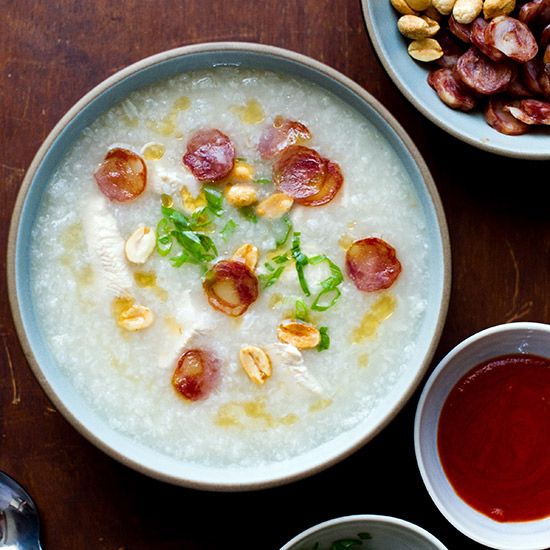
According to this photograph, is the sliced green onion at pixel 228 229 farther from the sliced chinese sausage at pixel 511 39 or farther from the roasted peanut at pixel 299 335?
the sliced chinese sausage at pixel 511 39

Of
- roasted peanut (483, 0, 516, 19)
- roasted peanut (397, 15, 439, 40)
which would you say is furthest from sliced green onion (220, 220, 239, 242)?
roasted peanut (483, 0, 516, 19)

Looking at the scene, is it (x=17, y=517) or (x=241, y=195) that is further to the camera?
(x=17, y=517)

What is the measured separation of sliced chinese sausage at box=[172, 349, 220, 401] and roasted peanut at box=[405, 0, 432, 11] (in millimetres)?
780

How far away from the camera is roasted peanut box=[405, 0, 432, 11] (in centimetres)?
184

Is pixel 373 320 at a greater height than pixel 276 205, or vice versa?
pixel 276 205

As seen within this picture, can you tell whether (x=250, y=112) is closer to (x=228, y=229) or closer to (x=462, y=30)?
(x=228, y=229)

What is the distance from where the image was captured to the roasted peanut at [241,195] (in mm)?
1775

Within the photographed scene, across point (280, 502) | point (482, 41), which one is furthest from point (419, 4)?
point (280, 502)

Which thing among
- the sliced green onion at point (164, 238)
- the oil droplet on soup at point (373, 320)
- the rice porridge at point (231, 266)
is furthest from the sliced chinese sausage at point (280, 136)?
the oil droplet on soup at point (373, 320)

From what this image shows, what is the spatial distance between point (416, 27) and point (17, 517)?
4.11ft

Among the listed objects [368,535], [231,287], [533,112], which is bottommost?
[368,535]

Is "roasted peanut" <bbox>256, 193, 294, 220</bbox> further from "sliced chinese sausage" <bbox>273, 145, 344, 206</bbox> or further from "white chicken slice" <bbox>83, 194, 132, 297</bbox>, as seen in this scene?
"white chicken slice" <bbox>83, 194, 132, 297</bbox>

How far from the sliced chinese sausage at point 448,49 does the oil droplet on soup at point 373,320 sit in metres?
0.48

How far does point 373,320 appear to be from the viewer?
1.81 meters
